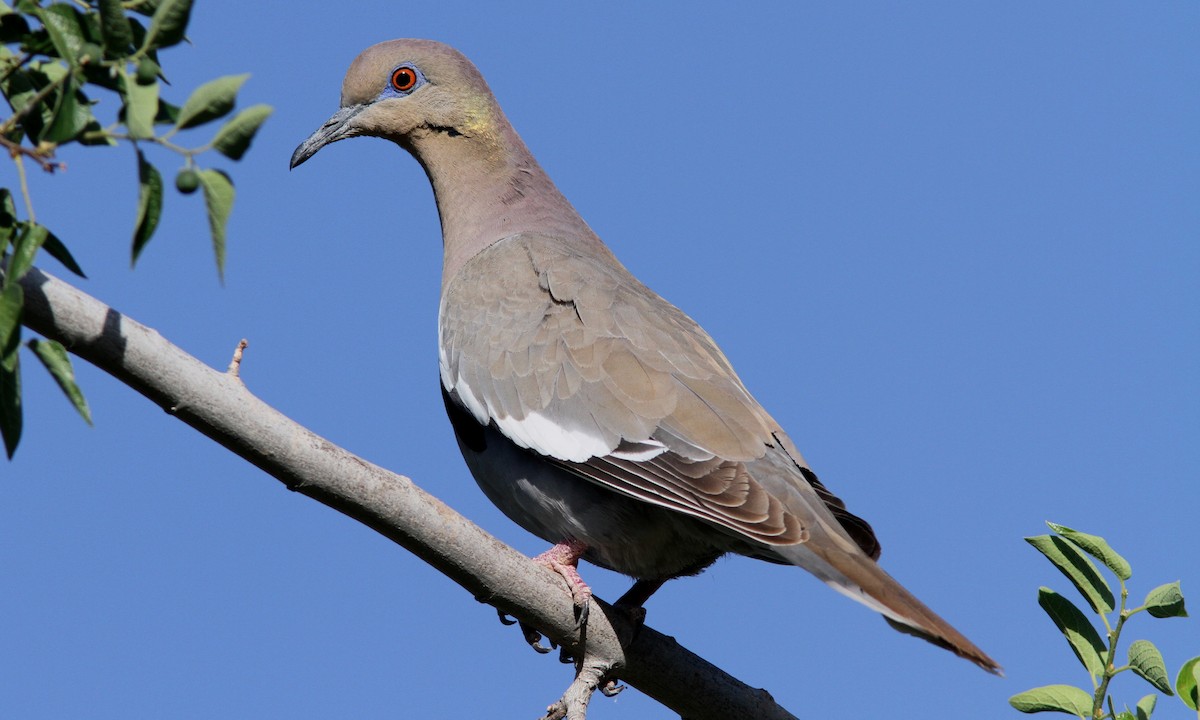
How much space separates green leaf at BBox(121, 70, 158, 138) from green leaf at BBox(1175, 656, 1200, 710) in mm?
2611

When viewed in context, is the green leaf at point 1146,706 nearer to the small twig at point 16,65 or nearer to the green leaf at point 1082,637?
the green leaf at point 1082,637

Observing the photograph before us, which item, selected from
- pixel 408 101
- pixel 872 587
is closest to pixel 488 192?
pixel 408 101

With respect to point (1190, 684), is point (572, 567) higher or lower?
higher

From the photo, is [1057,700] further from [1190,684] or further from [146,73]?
[146,73]

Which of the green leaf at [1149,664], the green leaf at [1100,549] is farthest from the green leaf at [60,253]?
the green leaf at [1149,664]

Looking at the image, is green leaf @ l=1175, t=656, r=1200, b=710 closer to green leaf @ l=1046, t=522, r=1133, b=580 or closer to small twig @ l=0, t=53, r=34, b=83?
green leaf @ l=1046, t=522, r=1133, b=580

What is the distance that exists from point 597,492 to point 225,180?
2.35 metres

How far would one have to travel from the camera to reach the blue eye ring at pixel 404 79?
19.2ft

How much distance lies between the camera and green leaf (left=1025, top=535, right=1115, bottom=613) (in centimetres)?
331

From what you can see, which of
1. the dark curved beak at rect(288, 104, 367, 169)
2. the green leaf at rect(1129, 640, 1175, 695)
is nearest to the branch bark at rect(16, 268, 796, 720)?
the green leaf at rect(1129, 640, 1175, 695)

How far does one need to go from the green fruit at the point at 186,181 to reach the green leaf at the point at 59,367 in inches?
19.3

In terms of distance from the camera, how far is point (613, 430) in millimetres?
4262

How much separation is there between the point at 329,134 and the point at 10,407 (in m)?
3.75

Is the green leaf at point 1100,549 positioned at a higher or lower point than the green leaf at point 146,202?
higher
